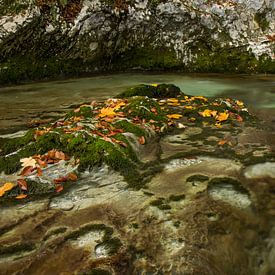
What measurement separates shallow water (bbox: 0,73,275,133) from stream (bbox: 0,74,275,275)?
105 inches

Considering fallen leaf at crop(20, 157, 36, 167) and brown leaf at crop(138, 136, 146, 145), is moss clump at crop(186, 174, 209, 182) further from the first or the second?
fallen leaf at crop(20, 157, 36, 167)

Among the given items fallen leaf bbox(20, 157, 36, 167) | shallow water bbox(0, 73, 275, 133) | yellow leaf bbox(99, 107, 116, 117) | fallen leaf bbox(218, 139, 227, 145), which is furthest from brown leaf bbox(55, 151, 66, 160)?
shallow water bbox(0, 73, 275, 133)

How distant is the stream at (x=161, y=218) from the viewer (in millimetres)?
2033

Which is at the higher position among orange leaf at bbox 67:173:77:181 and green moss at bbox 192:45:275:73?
green moss at bbox 192:45:275:73

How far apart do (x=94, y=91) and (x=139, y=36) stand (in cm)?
431

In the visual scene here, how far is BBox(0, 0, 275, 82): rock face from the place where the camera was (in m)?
10.4

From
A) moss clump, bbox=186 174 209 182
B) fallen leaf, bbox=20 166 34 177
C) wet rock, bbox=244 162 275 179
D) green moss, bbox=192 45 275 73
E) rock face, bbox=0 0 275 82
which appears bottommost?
wet rock, bbox=244 162 275 179

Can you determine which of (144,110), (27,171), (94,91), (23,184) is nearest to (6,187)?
(23,184)

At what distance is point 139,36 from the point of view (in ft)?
37.4

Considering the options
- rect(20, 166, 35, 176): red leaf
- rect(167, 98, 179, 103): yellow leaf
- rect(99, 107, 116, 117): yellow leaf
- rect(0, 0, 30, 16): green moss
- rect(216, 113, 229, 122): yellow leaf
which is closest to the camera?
rect(20, 166, 35, 176): red leaf

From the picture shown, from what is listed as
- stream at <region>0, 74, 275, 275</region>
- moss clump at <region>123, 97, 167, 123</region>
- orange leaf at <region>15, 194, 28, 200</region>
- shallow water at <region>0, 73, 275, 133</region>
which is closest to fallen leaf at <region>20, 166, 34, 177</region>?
stream at <region>0, 74, 275, 275</region>

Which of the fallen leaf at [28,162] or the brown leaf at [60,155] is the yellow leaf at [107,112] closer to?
the brown leaf at [60,155]

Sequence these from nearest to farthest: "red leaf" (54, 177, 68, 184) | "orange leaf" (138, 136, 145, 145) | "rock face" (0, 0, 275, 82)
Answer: "red leaf" (54, 177, 68, 184)
"orange leaf" (138, 136, 145, 145)
"rock face" (0, 0, 275, 82)

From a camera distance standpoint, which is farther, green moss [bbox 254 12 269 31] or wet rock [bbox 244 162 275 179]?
green moss [bbox 254 12 269 31]
